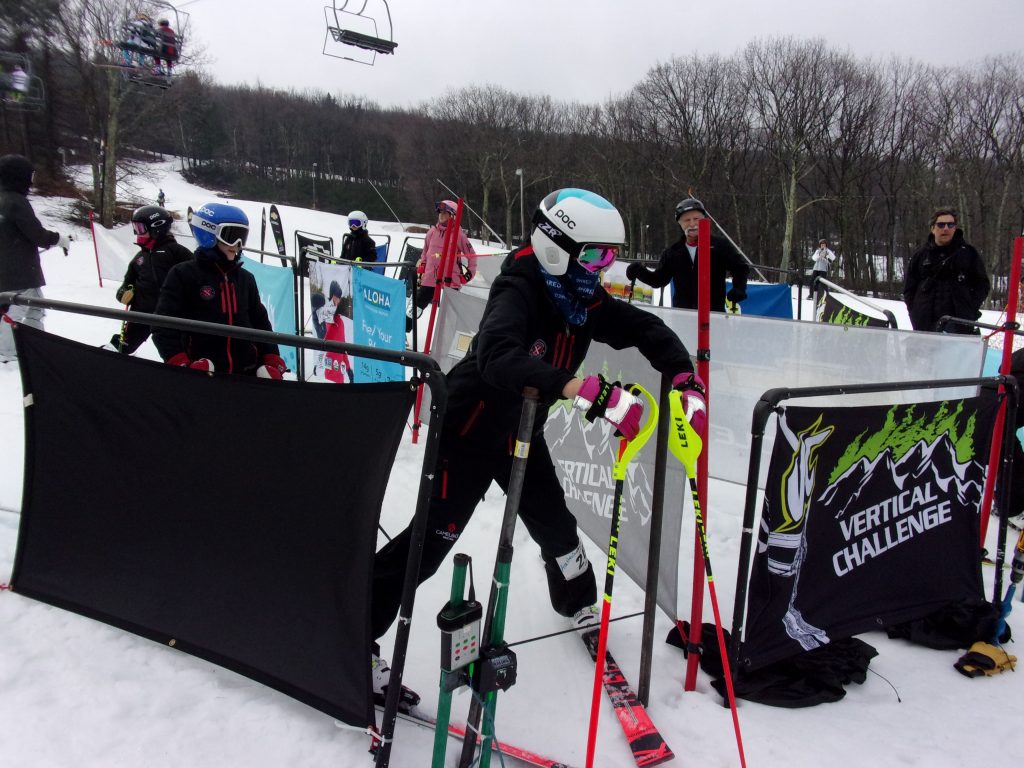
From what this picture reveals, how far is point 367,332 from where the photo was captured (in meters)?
6.03

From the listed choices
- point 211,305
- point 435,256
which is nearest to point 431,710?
point 211,305

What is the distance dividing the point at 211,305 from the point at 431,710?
8.54ft

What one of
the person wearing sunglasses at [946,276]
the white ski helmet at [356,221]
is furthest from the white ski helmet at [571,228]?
the white ski helmet at [356,221]

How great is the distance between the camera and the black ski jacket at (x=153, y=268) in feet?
16.0

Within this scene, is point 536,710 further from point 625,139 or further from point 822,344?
point 625,139

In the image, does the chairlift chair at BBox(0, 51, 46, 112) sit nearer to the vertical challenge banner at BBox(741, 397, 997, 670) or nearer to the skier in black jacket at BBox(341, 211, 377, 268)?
the skier in black jacket at BBox(341, 211, 377, 268)

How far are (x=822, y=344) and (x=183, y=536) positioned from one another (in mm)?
4143

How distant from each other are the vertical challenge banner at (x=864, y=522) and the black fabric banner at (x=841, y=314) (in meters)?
3.73

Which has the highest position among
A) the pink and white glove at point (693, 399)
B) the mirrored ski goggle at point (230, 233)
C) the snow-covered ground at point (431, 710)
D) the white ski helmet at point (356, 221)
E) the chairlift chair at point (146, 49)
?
the chairlift chair at point (146, 49)

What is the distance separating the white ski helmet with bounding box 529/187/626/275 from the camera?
2.38 metres

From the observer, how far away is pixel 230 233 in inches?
146

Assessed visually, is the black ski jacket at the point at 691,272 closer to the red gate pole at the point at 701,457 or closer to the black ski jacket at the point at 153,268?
the red gate pole at the point at 701,457

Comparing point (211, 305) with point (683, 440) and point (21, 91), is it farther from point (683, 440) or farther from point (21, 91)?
point (21, 91)

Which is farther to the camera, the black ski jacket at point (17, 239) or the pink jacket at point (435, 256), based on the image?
the pink jacket at point (435, 256)
